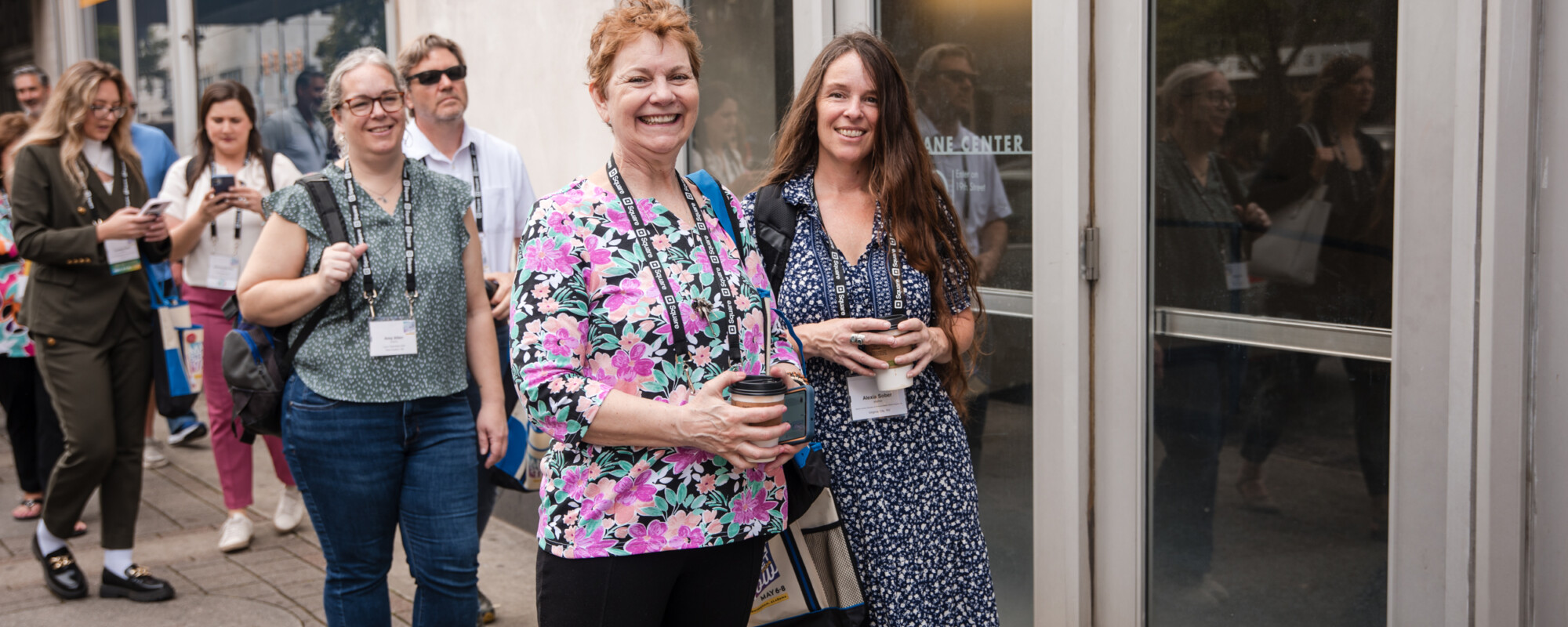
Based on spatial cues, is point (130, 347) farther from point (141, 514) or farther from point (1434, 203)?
point (1434, 203)

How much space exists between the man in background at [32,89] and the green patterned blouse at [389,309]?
5.10 meters

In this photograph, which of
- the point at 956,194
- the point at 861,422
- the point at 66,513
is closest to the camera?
the point at 861,422

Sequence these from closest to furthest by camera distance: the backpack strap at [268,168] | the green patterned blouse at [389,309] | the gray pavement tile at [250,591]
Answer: the green patterned blouse at [389,309] → the gray pavement tile at [250,591] → the backpack strap at [268,168]

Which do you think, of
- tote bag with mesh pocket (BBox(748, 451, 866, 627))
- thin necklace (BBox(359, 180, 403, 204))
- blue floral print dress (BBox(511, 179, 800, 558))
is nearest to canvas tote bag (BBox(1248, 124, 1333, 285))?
tote bag with mesh pocket (BBox(748, 451, 866, 627))

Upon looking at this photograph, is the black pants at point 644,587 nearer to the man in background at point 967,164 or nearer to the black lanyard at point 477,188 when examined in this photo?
the man in background at point 967,164

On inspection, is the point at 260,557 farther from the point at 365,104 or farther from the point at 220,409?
the point at 365,104

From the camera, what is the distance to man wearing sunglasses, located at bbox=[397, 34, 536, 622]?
425 centimetres

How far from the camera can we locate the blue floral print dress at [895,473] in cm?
286

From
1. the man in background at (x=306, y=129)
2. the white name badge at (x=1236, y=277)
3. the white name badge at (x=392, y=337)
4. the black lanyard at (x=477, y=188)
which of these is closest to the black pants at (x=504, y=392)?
the black lanyard at (x=477, y=188)

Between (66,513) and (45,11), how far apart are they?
9.40 m

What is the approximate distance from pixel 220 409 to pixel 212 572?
88 centimetres

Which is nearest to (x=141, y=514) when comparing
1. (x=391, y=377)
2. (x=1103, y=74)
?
(x=391, y=377)

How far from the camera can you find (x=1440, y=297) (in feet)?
9.04

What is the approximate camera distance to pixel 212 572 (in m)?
5.21
